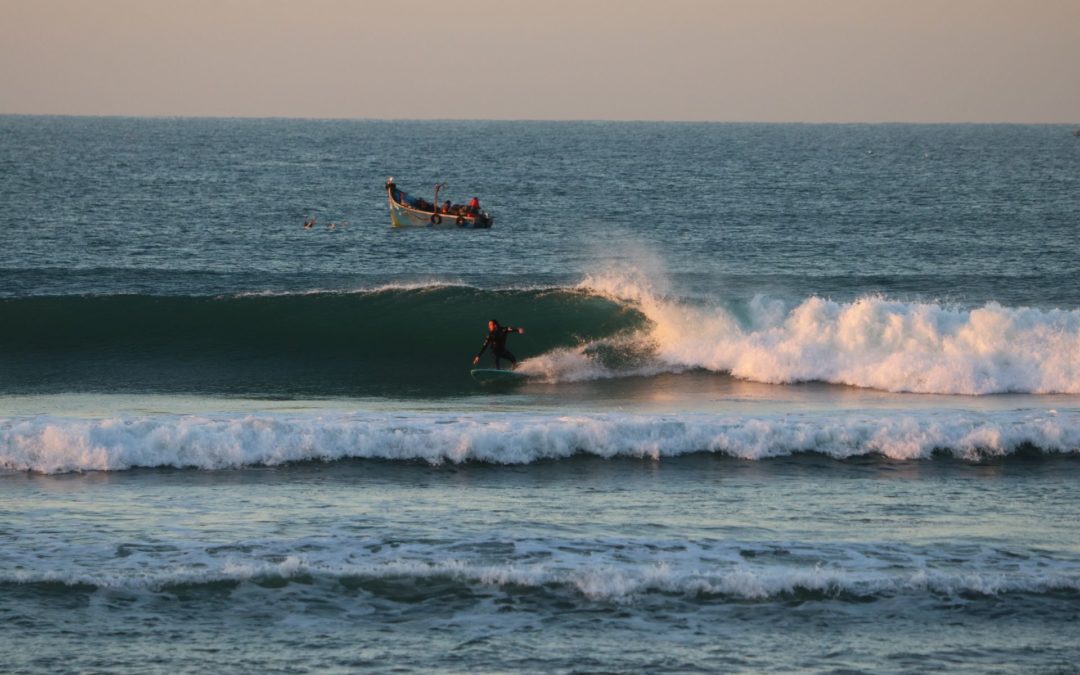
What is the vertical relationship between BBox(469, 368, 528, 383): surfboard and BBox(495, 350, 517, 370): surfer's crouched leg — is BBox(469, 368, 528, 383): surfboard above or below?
below

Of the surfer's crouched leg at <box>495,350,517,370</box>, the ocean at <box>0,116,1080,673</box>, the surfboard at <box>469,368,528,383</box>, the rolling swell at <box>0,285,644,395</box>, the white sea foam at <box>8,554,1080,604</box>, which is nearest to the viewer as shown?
the ocean at <box>0,116,1080,673</box>

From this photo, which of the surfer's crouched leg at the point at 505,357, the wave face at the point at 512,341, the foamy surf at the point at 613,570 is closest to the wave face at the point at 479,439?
the foamy surf at the point at 613,570

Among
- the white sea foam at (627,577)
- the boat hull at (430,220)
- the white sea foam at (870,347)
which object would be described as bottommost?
the white sea foam at (627,577)

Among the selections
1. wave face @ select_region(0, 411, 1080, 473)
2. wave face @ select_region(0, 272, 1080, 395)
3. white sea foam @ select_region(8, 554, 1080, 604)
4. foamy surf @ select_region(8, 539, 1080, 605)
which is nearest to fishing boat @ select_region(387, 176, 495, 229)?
wave face @ select_region(0, 272, 1080, 395)

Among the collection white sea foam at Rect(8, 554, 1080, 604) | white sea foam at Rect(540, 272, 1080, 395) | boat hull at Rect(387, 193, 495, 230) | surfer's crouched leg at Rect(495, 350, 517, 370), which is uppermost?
boat hull at Rect(387, 193, 495, 230)

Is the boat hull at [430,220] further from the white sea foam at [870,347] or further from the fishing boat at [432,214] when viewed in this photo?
the white sea foam at [870,347]

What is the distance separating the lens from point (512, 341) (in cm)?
2748

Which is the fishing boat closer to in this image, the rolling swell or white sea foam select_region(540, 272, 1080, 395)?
the rolling swell

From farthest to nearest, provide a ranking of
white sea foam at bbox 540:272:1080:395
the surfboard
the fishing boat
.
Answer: the fishing boat < the surfboard < white sea foam at bbox 540:272:1080:395

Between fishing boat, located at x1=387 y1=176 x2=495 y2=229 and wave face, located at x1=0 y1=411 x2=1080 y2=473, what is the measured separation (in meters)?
30.7

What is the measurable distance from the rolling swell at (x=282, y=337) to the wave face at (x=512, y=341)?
5 cm

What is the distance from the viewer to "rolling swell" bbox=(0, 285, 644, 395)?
2473 cm

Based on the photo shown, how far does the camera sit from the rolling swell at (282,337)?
24734 millimetres

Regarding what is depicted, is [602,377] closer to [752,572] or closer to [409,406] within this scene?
[409,406]
